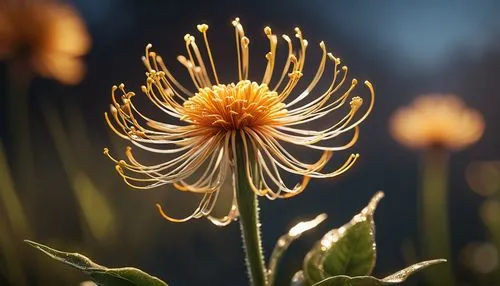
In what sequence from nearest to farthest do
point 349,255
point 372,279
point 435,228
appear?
point 372,279
point 349,255
point 435,228

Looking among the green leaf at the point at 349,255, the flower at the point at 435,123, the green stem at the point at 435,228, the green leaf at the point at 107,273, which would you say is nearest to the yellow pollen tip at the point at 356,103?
the green leaf at the point at 349,255

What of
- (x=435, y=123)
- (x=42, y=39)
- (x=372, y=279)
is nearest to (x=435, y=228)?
(x=435, y=123)

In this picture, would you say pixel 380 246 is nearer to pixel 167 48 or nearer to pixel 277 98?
pixel 167 48

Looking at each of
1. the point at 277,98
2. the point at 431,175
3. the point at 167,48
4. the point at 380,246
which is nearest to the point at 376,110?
the point at 380,246

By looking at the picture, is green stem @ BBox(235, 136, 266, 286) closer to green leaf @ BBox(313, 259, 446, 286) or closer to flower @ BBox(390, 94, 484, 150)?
green leaf @ BBox(313, 259, 446, 286)

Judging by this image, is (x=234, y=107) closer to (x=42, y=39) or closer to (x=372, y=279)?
(x=372, y=279)

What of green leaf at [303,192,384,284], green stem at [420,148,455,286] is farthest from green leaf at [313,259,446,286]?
green stem at [420,148,455,286]

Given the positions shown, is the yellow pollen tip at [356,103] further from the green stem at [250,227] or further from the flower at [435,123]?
the flower at [435,123]
